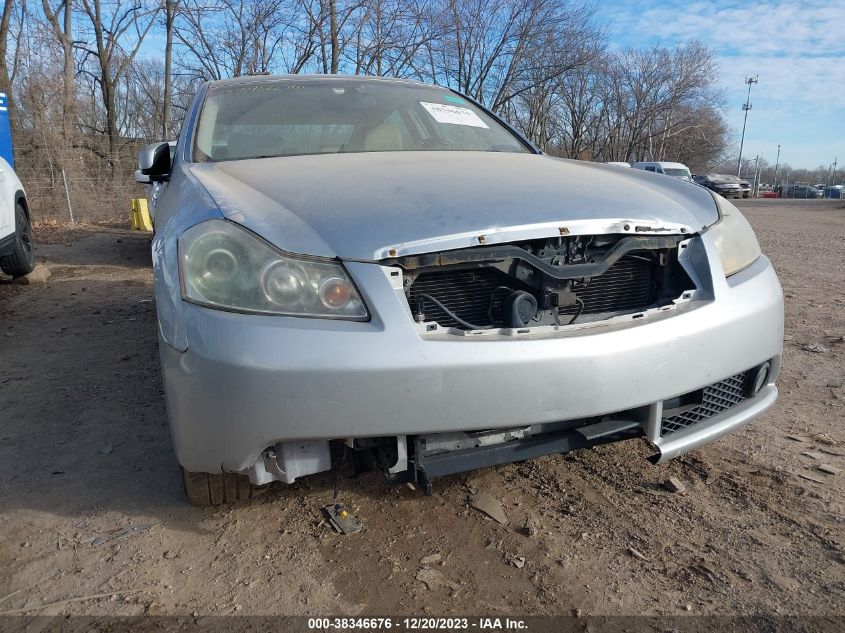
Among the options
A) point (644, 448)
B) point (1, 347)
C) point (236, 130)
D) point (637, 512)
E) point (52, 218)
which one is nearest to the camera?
point (637, 512)

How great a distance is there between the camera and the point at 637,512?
81.5 inches

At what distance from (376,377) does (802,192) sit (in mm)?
61291

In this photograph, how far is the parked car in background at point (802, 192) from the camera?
50.0m

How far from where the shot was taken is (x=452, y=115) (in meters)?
3.33

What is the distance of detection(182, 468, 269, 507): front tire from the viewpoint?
1964 millimetres

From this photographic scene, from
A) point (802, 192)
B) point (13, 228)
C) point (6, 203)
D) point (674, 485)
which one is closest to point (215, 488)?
point (674, 485)

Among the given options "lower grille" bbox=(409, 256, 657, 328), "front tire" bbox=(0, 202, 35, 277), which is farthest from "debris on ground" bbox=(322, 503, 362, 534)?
"front tire" bbox=(0, 202, 35, 277)

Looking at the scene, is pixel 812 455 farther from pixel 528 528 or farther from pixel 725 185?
pixel 725 185

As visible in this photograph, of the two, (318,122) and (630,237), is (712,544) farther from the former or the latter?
(318,122)

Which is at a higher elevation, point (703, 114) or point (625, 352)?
point (703, 114)

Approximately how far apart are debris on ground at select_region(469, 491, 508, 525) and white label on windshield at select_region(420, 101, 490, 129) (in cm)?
199

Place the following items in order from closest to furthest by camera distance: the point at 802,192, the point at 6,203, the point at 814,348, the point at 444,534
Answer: the point at 444,534, the point at 814,348, the point at 6,203, the point at 802,192

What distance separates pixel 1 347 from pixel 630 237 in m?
4.29

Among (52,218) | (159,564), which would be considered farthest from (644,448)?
(52,218)
